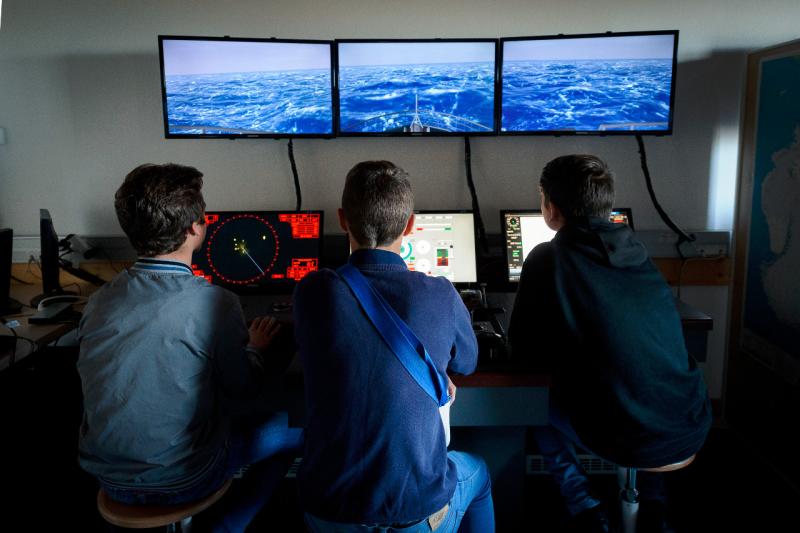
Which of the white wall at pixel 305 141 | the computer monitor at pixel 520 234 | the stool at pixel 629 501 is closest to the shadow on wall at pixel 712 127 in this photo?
the white wall at pixel 305 141

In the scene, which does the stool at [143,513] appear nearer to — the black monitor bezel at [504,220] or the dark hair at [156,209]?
the dark hair at [156,209]

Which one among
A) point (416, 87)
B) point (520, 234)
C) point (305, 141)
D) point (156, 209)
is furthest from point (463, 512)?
point (305, 141)

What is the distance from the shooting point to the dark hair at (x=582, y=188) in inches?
62.4

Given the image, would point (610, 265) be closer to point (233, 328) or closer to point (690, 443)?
point (690, 443)

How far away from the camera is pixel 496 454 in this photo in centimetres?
185

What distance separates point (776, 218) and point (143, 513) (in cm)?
238

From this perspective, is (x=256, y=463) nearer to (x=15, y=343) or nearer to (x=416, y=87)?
(x=15, y=343)

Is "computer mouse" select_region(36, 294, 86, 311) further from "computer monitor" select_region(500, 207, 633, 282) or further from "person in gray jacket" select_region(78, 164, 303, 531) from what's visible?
"computer monitor" select_region(500, 207, 633, 282)

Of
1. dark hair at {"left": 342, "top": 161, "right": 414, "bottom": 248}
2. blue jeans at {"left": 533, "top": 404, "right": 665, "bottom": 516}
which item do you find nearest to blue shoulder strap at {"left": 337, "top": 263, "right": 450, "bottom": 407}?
dark hair at {"left": 342, "top": 161, "right": 414, "bottom": 248}

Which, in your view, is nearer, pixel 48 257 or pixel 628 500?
pixel 628 500

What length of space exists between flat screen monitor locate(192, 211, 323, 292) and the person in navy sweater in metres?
1.13

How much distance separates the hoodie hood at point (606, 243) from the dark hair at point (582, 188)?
66 mm

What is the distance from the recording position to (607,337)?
4.75 feet

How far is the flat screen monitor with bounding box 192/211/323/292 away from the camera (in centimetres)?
235
